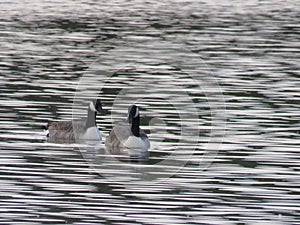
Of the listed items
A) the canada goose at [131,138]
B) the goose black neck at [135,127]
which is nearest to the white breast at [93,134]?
the canada goose at [131,138]

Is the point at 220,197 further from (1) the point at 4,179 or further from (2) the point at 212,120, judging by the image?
(2) the point at 212,120

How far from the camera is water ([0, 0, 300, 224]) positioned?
18.1m

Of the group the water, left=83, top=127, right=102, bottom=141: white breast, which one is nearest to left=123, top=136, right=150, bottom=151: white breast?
the water

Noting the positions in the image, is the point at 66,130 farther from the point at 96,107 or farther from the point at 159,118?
the point at 159,118

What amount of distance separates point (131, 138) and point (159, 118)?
130 inches

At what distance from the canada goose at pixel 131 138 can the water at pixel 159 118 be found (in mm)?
384

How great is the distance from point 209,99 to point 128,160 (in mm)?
9453

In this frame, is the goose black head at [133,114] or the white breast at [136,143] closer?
the white breast at [136,143]

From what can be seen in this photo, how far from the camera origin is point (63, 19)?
2436 inches

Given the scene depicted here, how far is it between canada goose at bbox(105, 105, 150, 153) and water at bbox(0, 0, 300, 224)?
384mm

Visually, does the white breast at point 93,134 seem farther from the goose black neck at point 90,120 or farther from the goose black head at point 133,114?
the goose black head at point 133,114

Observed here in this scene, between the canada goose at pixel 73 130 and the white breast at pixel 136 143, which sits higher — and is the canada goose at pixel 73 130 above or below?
below

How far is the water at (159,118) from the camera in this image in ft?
59.3

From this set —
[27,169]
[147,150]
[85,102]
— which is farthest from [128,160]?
[85,102]
